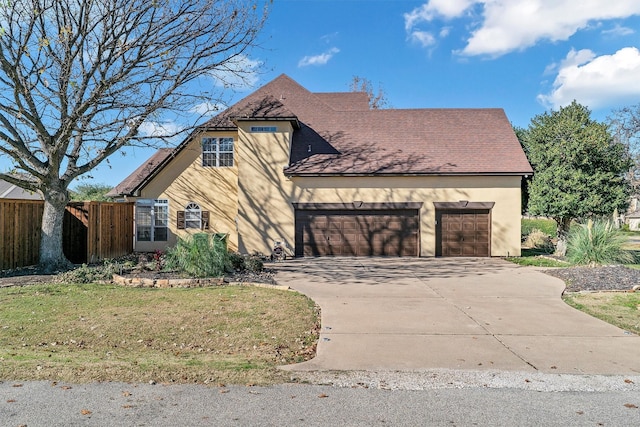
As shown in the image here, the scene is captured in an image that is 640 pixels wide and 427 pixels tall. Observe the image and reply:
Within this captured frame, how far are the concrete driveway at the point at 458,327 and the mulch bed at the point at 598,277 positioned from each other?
0.48 m

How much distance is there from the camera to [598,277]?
39.7 ft

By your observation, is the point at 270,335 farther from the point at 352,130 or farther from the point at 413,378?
the point at 352,130

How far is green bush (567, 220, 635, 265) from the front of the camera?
47.9 ft

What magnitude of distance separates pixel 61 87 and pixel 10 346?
8.40 m

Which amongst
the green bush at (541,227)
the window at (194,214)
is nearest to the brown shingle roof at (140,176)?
the window at (194,214)

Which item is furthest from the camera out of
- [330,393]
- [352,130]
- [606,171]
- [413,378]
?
[352,130]

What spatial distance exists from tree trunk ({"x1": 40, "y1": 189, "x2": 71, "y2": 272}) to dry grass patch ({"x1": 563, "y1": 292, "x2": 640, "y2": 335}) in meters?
13.4

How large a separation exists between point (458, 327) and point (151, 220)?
15.8 m

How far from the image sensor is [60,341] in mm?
6871

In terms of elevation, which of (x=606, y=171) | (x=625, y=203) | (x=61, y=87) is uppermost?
(x=61, y=87)

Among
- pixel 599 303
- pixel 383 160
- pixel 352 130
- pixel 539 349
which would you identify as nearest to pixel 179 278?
pixel 539 349

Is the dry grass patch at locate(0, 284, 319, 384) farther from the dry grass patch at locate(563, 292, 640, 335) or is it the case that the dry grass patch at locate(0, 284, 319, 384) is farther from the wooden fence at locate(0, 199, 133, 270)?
the dry grass patch at locate(563, 292, 640, 335)

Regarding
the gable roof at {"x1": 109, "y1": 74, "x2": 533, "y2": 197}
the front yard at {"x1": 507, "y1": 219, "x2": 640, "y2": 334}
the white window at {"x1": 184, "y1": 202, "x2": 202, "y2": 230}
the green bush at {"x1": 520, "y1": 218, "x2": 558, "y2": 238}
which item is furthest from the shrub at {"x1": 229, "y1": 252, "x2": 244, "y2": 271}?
the green bush at {"x1": 520, "y1": 218, "x2": 558, "y2": 238}

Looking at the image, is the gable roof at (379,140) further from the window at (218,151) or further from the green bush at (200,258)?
the green bush at (200,258)
